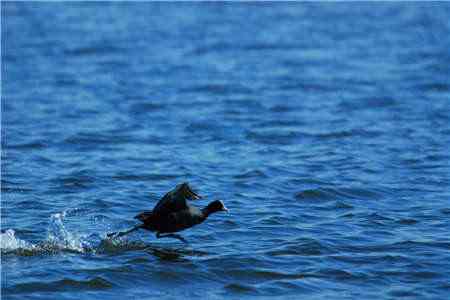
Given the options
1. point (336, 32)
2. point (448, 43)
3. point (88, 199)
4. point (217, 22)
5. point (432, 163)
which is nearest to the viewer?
point (88, 199)

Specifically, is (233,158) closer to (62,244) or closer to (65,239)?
(65,239)

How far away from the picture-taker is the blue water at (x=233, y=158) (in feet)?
29.7

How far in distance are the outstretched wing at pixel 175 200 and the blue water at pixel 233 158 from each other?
0.41m

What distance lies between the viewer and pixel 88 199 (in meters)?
11.7

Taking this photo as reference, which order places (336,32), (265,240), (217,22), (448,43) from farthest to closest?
(217,22), (336,32), (448,43), (265,240)

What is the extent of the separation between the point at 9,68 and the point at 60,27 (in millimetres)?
7082

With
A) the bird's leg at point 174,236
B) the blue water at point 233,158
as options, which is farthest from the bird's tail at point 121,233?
the bird's leg at point 174,236

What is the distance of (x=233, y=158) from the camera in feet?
46.2

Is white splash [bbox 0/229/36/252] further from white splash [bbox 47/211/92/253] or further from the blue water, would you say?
white splash [bbox 47/211/92/253]

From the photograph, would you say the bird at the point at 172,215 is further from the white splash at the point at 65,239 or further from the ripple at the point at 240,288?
the ripple at the point at 240,288

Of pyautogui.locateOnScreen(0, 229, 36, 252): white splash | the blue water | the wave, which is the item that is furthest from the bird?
pyautogui.locateOnScreen(0, 229, 36, 252): white splash

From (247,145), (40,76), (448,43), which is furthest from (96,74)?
(448,43)

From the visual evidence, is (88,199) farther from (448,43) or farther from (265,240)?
(448,43)

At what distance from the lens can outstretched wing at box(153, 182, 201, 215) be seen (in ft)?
31.9
